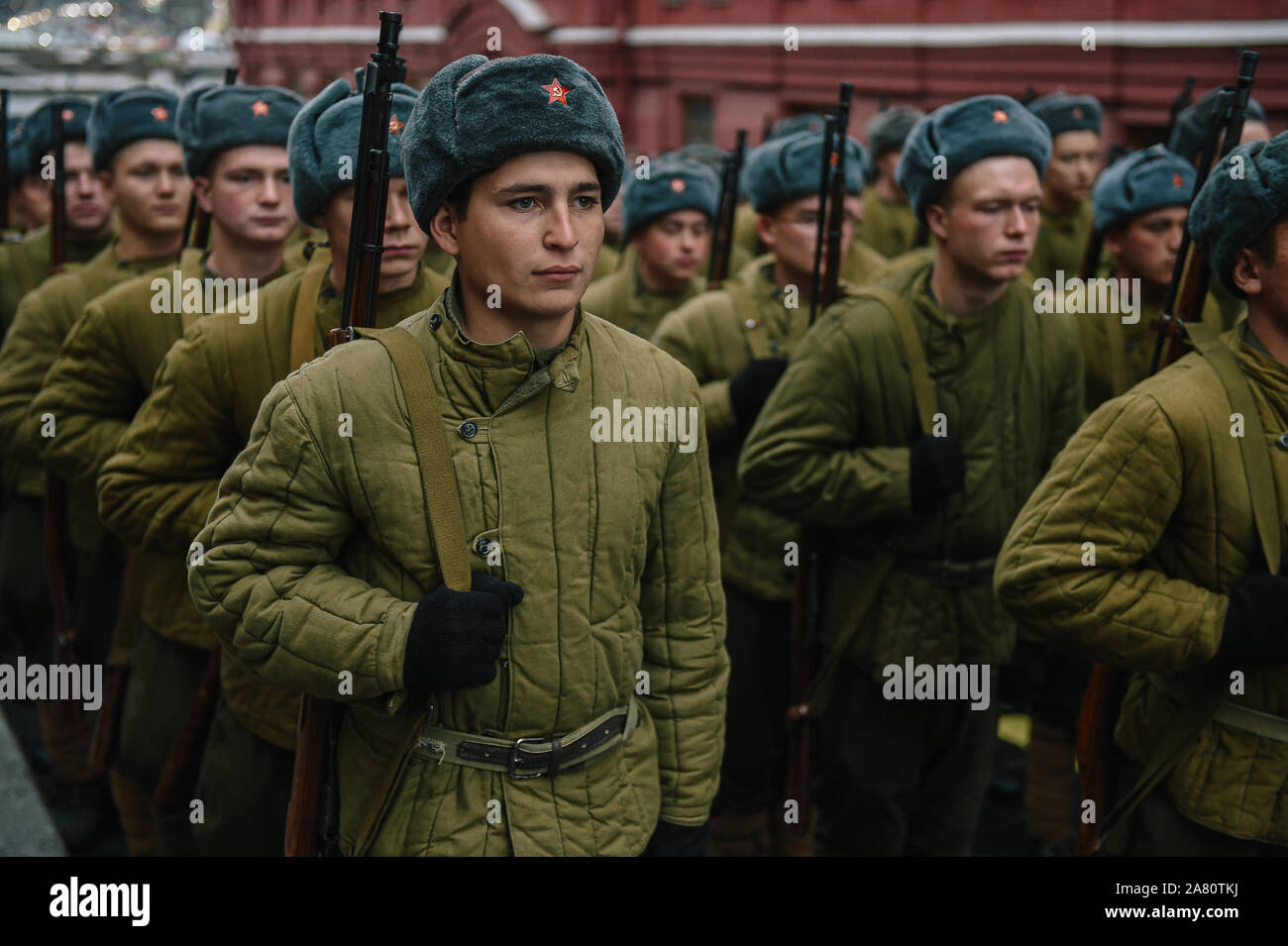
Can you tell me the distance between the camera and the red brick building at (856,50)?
44.2 feet

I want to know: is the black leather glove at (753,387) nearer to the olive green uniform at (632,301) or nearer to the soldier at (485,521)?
the olive green uniform at (632,301)

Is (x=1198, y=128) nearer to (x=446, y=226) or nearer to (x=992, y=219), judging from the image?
(x=992, y=219)

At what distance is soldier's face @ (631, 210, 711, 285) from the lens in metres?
6.74

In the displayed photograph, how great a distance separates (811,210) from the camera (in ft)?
18.5

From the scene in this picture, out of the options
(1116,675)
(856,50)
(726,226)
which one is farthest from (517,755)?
(856,50)

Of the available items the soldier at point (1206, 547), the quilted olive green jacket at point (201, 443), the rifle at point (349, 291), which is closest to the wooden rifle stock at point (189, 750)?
the quilted olive green jacket at point (201, 443)

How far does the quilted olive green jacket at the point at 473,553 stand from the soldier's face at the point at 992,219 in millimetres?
1699

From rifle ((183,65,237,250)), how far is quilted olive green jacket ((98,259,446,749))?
1.42 m

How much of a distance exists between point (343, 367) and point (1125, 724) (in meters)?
2.02

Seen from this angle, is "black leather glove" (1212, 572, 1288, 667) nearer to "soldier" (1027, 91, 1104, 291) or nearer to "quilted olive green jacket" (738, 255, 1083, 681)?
"quilted olive green jacket" (738, 255, 1083, 681)

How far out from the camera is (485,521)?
2.64 meters

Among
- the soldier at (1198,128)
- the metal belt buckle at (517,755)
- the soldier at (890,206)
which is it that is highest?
the soldier at (890,206)

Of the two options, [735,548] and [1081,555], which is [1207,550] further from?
[735,548]

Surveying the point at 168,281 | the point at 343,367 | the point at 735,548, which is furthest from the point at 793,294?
the point at 343,367
